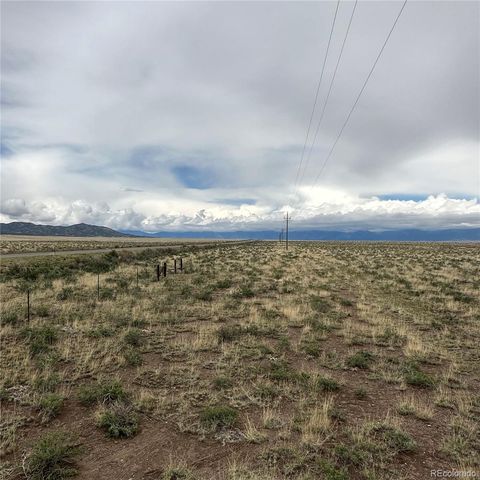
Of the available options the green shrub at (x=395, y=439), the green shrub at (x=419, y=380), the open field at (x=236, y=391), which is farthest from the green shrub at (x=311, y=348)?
the green shrub at (x=395, y=439)

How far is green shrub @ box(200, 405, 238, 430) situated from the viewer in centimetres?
652

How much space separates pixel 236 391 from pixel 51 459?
12.4 ft

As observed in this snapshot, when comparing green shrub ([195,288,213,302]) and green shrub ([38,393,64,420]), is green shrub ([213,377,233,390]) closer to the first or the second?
green shrub ([38,393,64,420])

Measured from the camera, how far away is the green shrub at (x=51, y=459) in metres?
5.18

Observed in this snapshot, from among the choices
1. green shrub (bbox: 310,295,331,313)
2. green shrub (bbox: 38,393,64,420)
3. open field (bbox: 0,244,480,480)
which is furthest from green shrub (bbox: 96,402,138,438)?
green shrub (bbox: 310,295,331,313)

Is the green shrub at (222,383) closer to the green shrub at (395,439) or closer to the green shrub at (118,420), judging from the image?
the green shrub at (118,420)

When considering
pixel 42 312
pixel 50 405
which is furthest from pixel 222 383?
pixel 42 312

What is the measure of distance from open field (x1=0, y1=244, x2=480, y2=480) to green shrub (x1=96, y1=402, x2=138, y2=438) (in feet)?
0.08

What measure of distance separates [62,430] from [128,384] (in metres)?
2.05

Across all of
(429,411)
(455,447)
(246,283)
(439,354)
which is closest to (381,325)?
(439,354)

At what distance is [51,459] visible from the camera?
5355 mm

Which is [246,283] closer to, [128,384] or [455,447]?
[128,384]

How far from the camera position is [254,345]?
11.1 m

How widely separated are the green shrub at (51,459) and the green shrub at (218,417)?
2170 millimetres
